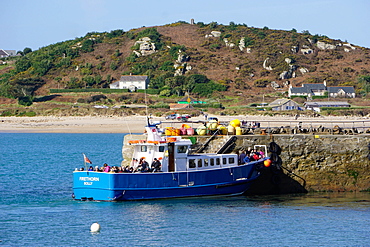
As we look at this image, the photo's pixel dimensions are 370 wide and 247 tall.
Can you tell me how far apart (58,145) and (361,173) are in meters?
42.8

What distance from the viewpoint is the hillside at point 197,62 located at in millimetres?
128375

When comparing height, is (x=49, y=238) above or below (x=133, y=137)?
below

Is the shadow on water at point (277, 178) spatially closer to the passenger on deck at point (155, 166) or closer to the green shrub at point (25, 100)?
the passenger on deck at point (155, 166)

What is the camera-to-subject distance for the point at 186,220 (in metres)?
25.8

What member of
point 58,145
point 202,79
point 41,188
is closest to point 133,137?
point 41,188

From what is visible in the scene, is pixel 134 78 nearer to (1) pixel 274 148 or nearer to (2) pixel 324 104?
(2) pixel 324 104

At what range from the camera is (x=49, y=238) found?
23.5 m

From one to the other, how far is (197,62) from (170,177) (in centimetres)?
11713

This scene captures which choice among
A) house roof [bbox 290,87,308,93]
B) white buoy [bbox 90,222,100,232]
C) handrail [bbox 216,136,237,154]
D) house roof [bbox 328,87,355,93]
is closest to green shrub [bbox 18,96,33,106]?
house roof [bbox 290,87,308,93]

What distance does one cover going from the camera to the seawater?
23.4m

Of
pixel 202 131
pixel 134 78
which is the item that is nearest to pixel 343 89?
pixel 134 78

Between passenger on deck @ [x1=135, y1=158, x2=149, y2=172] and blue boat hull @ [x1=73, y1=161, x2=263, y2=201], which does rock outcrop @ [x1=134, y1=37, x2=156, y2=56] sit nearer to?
blue boat hull @ [x1=73, y1=161, x2=263, y2=201]

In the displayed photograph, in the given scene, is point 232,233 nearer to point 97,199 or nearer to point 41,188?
point 97,199

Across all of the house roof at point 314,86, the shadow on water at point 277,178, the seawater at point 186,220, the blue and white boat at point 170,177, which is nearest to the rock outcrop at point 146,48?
the house roof at point 314,86
